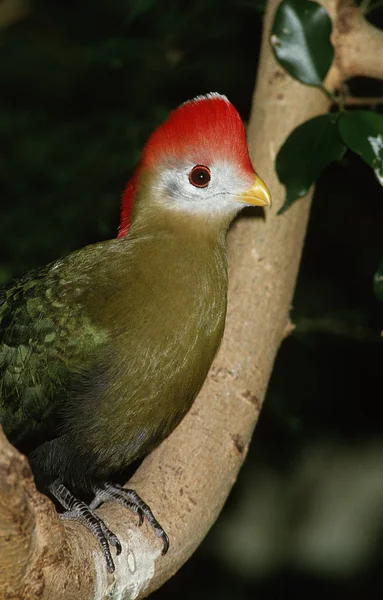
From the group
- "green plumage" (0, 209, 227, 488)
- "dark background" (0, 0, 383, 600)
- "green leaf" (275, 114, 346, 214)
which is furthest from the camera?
"dark background" (0, 0, 383, 600)

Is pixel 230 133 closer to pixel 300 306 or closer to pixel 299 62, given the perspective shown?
pixel 299 62

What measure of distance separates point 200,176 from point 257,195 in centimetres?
18

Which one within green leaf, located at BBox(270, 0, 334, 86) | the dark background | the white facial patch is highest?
green leaf, located at BBox(270, 0, 334, 86)

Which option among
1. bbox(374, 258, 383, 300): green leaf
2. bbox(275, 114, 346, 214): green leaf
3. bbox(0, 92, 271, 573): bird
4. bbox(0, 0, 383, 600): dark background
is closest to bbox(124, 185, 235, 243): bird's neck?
bbox(0, 92, 271, 573): bird

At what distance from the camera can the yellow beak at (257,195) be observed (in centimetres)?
263

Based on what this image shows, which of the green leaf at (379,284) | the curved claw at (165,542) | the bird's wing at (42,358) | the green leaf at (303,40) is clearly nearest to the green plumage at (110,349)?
the bird's wing at (42,358)

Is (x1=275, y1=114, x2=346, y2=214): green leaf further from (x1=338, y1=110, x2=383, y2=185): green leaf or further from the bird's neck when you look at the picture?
the bird's neck

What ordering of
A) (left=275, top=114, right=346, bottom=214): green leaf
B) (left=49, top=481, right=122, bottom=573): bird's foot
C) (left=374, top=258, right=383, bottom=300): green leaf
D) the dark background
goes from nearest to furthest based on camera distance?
1. (left=49, top=481, right=122, bottom=573): bird's foot
2. (left=374, top=258, right=383, bottom=300): green leaf
3. (left=275, top=114, right=346, bottom=214): green leaf
4. the dark background

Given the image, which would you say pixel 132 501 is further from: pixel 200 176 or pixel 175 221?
pixel 200 176

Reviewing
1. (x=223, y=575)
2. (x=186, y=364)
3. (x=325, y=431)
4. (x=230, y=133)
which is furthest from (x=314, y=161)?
(x=223, y=575)

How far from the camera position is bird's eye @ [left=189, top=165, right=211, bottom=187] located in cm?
265

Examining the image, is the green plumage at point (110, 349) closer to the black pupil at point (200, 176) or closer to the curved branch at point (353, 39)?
the black pupil at point (200, 176)

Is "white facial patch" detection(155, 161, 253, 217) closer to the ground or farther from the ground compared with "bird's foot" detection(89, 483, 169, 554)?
farther from the ground

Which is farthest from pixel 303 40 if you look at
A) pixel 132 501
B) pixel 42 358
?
pixel 132 501
